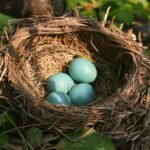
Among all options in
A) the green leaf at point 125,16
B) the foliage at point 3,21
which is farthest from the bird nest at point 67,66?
the green leaf at point 125,16

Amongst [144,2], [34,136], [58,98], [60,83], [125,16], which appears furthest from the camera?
[144,2]

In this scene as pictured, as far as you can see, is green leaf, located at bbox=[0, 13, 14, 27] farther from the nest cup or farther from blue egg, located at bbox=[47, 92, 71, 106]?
blue egg, located at bbox=[47, 92, 71, 106]

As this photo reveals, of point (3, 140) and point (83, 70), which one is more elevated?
point (83, 70)

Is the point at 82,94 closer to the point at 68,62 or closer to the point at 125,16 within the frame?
the point at 68,62

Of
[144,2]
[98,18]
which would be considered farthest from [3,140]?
[144,2]

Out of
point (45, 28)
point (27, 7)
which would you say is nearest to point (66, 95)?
point (45, 28)

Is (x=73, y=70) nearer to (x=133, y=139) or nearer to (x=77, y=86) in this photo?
(x=77, y=86)
